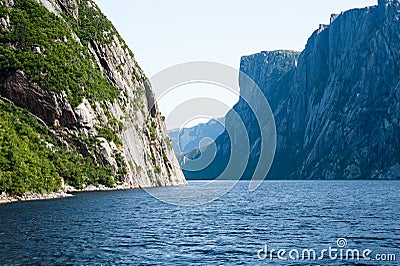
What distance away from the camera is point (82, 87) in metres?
134

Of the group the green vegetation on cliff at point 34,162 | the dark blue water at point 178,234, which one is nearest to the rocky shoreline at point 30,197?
the green vegetation on cliff at point 34,162

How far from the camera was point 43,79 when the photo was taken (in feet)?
400

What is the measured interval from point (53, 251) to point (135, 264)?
7889mm

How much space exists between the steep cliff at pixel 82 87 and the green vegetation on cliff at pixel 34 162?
0.92 metres

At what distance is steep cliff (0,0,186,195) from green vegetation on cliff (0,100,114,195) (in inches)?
36.0

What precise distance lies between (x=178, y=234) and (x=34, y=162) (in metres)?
53.6

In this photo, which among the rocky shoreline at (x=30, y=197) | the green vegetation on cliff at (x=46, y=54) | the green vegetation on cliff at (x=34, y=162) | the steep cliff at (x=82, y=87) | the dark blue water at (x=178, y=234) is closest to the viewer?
the dark blue water at (x=178, y=234)

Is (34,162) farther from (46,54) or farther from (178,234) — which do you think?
(178,234)

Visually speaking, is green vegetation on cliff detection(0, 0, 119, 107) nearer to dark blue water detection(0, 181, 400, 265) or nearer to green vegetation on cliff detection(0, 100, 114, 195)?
green vegetation on cliff detection(0, 100, 114, 195)

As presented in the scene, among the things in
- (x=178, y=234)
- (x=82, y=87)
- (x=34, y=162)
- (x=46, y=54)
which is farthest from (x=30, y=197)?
(x=46, y=54)

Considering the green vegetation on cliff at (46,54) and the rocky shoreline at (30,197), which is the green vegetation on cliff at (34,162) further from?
the green vegetation on cliff at (46,54)

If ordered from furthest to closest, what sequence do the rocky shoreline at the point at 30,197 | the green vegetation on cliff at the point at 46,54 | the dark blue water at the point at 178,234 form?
the green vegetation on cliff at the point at 46,54 < the rocky shoreline at the point at 30,197 < the dark blue water at the point at 178,234

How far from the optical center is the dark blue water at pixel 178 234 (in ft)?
124

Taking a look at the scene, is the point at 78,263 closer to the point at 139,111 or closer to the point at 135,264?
the point at 135,264
